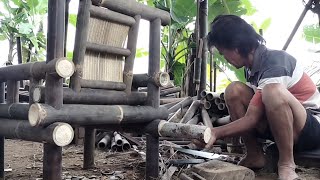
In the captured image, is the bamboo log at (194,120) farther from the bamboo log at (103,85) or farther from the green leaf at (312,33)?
the green leaf at (312,33)

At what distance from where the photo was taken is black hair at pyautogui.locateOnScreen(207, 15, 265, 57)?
259 cm

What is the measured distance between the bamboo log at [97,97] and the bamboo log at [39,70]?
108 mm

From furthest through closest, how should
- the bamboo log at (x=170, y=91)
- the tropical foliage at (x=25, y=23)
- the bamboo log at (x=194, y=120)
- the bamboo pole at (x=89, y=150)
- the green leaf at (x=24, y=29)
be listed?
the tropical foliage at (x=25, y=23) < the green leaf at (x=24, y=29) < the bamboo log at (x=170, y=91) < the bamboo log at (x=194, y=120) < the bamboo pole at (x=89, y=150)

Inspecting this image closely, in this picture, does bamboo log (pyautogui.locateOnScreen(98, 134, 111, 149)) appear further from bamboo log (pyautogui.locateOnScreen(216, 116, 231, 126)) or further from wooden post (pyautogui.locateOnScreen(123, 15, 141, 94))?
wooden post (pyautogui.locateOnScreen(123, 15, 141, 94))

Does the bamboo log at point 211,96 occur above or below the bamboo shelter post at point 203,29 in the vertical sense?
below

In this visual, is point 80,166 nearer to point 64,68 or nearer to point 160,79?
point 160,79

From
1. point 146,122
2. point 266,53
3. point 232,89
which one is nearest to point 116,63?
point 146,122

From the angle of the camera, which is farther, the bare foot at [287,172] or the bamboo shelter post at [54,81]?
the bare foot at [287,172]

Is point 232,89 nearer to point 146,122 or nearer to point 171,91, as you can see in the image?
point 146,122

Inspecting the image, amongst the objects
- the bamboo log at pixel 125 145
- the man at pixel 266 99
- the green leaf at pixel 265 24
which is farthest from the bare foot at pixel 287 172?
the green leaf at pixel 265 24

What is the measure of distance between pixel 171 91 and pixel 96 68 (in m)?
3.66

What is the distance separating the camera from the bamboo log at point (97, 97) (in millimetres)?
2118

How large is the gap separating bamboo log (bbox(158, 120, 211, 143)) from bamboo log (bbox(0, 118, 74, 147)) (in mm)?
789

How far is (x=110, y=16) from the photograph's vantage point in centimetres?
248
